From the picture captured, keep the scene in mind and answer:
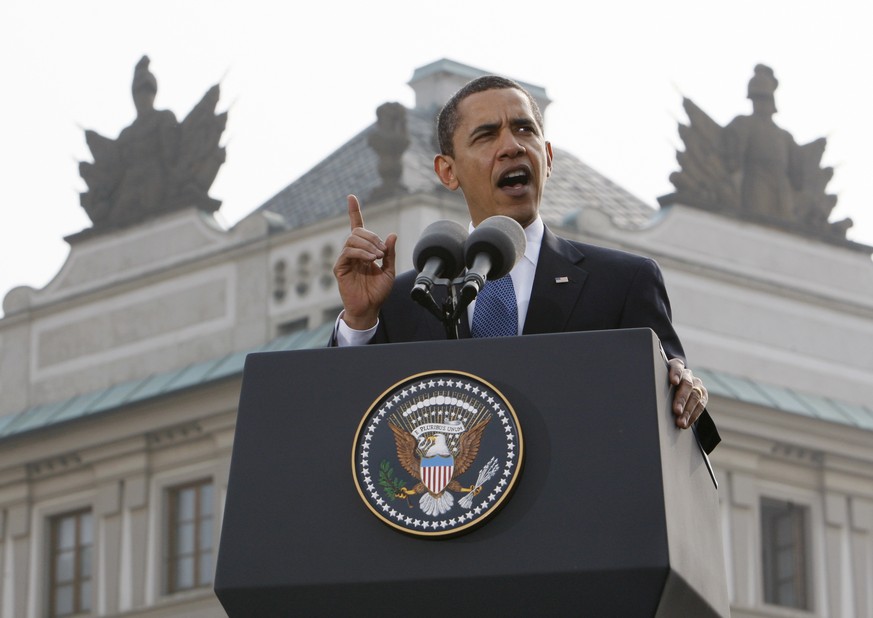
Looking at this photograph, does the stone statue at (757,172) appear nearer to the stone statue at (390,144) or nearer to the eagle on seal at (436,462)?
the stone statue at (390,144)

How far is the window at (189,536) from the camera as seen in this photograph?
28859 mm

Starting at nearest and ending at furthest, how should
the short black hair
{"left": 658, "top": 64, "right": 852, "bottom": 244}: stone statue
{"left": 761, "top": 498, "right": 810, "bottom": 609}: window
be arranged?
the short black hair, {"left": 761, "top": 498, "right": 810, "bottom": 609}: window, {"left": 658, "top": 64, "right": 852, "bottom": 244}: stone statue

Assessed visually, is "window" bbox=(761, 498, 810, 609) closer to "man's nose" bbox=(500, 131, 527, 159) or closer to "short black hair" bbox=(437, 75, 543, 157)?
"short black hair" bbox=(437, 75, 543, 157)

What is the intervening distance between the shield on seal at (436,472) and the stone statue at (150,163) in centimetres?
2765

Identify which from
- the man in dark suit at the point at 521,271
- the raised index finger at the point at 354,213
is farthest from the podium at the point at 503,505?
the raised index finger at the point at 354,213

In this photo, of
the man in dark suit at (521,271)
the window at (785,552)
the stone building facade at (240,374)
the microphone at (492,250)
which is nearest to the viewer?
the microphone at (492,250)

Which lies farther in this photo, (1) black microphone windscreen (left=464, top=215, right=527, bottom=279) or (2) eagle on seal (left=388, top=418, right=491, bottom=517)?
(1) black microphone windscreen (left=464, top=215, right=527, bottom=279)

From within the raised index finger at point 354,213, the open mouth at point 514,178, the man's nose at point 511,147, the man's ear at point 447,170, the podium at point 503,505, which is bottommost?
the podium at point 503,505

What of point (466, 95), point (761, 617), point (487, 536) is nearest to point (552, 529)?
point (487, 536)

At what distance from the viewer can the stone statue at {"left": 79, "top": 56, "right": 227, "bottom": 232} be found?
3120 centimetres

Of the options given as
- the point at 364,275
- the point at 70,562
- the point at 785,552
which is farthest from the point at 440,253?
the point at 70,562

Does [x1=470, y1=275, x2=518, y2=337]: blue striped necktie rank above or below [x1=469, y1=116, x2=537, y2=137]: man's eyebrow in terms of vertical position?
below

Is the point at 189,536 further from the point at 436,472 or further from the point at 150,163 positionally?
the point at 436,472

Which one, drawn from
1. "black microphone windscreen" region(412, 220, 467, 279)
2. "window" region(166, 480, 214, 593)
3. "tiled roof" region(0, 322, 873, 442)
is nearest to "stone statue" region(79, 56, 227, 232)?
"tiled roof" region(0, 322, 873, 442)
